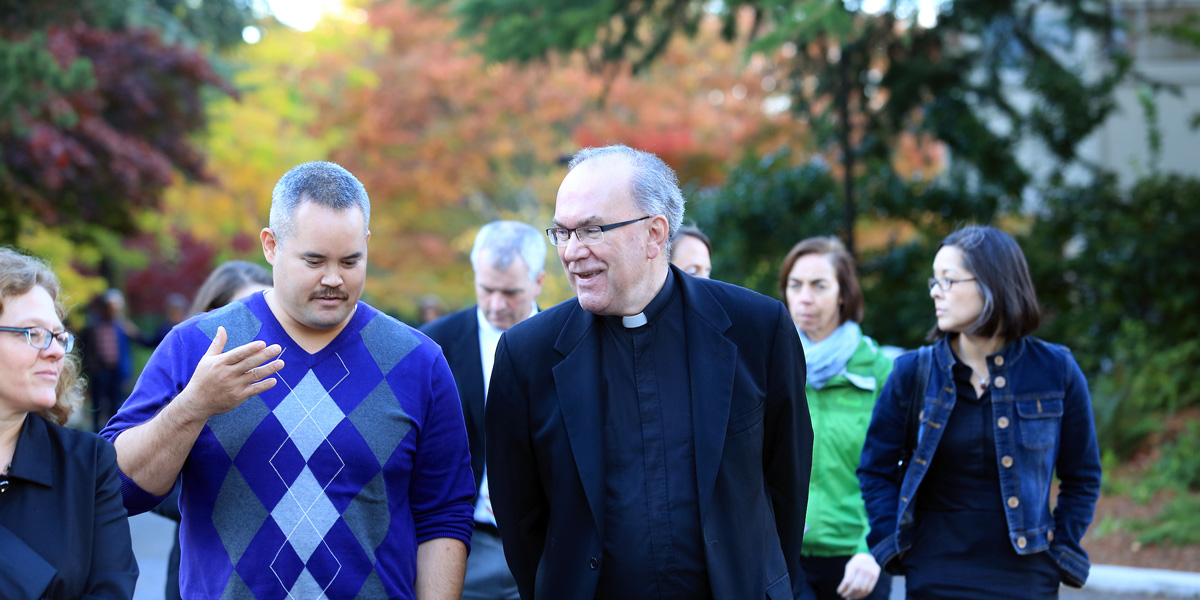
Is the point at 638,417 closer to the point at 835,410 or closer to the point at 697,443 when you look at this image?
the point at 697,443

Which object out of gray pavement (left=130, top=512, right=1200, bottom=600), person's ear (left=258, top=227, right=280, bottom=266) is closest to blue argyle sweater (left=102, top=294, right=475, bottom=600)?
person's ear (left=258, top=227, right=280, bottom=266)

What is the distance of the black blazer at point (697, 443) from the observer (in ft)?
9.45

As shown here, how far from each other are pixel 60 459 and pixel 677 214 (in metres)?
1.82

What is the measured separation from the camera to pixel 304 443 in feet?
9.64

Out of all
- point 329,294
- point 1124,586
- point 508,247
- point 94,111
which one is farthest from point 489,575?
point 94,111

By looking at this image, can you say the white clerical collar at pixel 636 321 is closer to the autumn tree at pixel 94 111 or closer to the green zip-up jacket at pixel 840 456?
the green zip-up jacket at pixel 840 456

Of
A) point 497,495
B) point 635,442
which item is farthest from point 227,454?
point 635,442

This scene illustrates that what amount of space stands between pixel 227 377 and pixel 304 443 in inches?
14.7

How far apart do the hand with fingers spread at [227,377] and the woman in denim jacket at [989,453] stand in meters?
2.43

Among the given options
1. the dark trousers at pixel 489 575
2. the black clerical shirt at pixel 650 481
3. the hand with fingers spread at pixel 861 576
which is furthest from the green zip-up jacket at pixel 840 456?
the black clerical shirt at pixel 650 481

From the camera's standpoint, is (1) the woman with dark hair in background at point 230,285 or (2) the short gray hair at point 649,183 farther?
(1) the woman with dark hair in background at point 230,285

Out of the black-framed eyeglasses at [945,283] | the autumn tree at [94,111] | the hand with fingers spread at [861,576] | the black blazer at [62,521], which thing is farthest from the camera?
the autumn tree at [94,111]

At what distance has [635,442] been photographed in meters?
2.92

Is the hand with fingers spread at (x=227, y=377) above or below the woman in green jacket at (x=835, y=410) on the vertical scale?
above
